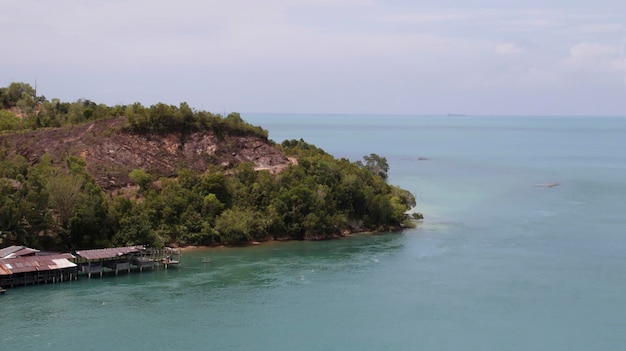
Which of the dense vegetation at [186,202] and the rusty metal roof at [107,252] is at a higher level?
the dense vegetation at [186,202]

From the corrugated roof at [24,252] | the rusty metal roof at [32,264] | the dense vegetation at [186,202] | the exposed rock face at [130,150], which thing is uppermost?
the exposed rock face at [130,150]

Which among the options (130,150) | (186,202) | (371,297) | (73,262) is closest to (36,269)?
(73,262)

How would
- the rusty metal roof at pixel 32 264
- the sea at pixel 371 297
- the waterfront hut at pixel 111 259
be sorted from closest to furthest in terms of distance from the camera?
the sea at pixel 371 297, the rusty metal roof at pixel 32 264, the waterfront hut at pixel 111 259

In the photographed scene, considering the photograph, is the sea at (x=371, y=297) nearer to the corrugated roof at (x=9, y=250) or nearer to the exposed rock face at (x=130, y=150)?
the corrugated roof at (x=9, y=250)

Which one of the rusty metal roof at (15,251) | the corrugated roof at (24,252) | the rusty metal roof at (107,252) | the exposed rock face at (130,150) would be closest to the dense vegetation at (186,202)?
the exposed rock face at (130,150)

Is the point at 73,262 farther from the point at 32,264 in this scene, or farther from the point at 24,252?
the point at 32,264

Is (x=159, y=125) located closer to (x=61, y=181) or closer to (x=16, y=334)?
(x=61, y=181)
